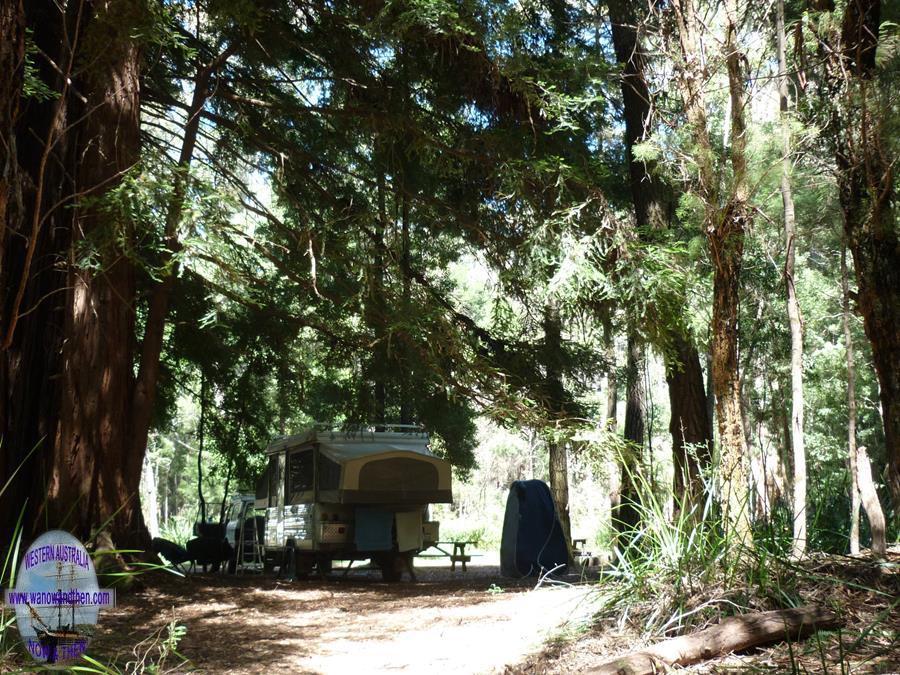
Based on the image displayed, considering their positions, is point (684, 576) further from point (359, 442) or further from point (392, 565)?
point (392, 565)

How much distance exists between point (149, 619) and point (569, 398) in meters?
5.57

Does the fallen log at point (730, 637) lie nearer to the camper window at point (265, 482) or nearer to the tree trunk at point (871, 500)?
the tree trunk at point (871, 500)

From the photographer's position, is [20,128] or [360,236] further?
[360,236]

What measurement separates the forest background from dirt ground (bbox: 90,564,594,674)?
92 centimetres

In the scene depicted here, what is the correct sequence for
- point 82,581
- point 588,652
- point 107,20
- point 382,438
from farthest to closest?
1. point 382,438
2. point 107,20
3. point 588,652
4. point 82,581

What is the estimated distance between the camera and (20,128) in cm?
903

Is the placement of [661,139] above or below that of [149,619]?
above

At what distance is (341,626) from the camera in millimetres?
7594

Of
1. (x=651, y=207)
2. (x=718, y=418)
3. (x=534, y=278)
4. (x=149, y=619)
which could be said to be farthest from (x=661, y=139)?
(x=149, y=619)

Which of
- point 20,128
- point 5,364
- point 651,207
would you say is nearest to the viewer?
point 5,364

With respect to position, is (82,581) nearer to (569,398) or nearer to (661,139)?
(661,139)

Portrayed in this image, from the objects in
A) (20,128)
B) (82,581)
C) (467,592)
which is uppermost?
(20,128)

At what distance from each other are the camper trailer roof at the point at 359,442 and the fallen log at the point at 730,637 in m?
7.92

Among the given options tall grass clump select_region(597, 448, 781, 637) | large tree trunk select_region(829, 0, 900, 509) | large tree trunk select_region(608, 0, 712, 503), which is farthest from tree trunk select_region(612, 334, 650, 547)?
large tree trunk select_region(829, 0, 900, 509)
